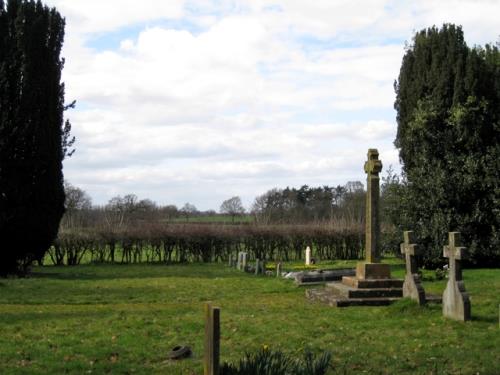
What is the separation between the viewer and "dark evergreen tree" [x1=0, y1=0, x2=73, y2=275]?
24328 millimetres

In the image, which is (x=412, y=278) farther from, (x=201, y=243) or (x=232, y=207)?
(x=232, y=207)

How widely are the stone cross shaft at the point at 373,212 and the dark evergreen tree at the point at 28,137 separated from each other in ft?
44.6

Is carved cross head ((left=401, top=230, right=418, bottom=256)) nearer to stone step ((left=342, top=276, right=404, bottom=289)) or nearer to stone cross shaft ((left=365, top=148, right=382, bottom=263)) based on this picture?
stone step ((left=342, top=276, right=404, bottom=289))

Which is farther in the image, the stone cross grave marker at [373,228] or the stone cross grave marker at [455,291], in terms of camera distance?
the stone cross grave marker at [373,228]

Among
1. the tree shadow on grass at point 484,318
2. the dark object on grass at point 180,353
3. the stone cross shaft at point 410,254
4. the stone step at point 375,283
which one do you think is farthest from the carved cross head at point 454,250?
the dark object on grass at point 180,353

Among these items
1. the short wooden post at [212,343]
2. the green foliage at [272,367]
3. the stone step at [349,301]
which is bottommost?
the stone step at [349,301]

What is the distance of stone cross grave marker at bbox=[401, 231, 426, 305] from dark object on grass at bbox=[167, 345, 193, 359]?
5681 mm

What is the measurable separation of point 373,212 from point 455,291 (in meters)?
4.58

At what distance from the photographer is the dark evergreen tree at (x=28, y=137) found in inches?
958

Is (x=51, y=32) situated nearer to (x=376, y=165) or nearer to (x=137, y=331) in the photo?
(x=376, y=165)

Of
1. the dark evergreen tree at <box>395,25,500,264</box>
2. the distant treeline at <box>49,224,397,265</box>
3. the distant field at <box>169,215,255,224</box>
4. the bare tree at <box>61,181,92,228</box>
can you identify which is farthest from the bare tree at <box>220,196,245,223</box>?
the dark evergreen tree at <box>395,25,500,264</box>

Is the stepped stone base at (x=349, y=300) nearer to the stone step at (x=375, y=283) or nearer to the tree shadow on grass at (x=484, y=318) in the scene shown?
the stone step at (x=375, y=283)

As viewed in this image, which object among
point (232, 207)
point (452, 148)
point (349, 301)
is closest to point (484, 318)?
point (349, 301)

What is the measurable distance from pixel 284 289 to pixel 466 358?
1003 cm
